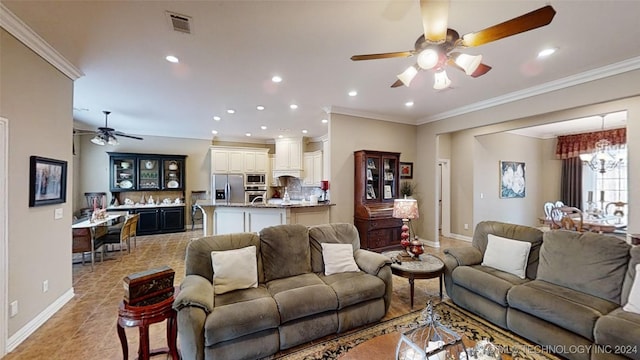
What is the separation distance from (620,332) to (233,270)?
298 cm

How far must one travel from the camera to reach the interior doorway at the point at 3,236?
233 cm

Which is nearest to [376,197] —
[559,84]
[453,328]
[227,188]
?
[453,328]

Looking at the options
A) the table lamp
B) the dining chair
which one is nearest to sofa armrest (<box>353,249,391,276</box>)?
the table lamp

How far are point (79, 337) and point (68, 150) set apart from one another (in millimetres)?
2246

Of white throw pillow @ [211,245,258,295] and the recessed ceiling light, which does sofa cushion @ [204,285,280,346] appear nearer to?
white throw pillow @ [211,245,258,295]

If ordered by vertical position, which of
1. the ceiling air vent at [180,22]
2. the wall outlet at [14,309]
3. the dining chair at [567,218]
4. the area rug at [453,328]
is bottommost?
the area rug at [453,328]

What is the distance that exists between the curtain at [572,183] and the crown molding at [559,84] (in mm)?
4811

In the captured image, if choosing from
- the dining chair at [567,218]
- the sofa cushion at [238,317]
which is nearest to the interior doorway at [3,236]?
the sofa cushion at [238,317]

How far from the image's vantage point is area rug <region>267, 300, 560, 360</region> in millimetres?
2248

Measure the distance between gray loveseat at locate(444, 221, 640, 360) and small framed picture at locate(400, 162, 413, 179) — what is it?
3246 mm

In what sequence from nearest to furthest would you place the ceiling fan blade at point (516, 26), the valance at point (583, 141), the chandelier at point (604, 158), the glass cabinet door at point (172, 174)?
the ceiling fan blade at point (516, 26), the chandelier at point (604, 158), the valance at point (583, 141), the glass cabinet door at point (172, 174)

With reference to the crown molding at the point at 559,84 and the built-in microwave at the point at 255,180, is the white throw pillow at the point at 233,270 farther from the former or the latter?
the built-in microwave at the point at 255,180

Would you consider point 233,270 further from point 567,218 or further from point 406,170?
→ point 567,218

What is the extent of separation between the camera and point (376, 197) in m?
5.61
